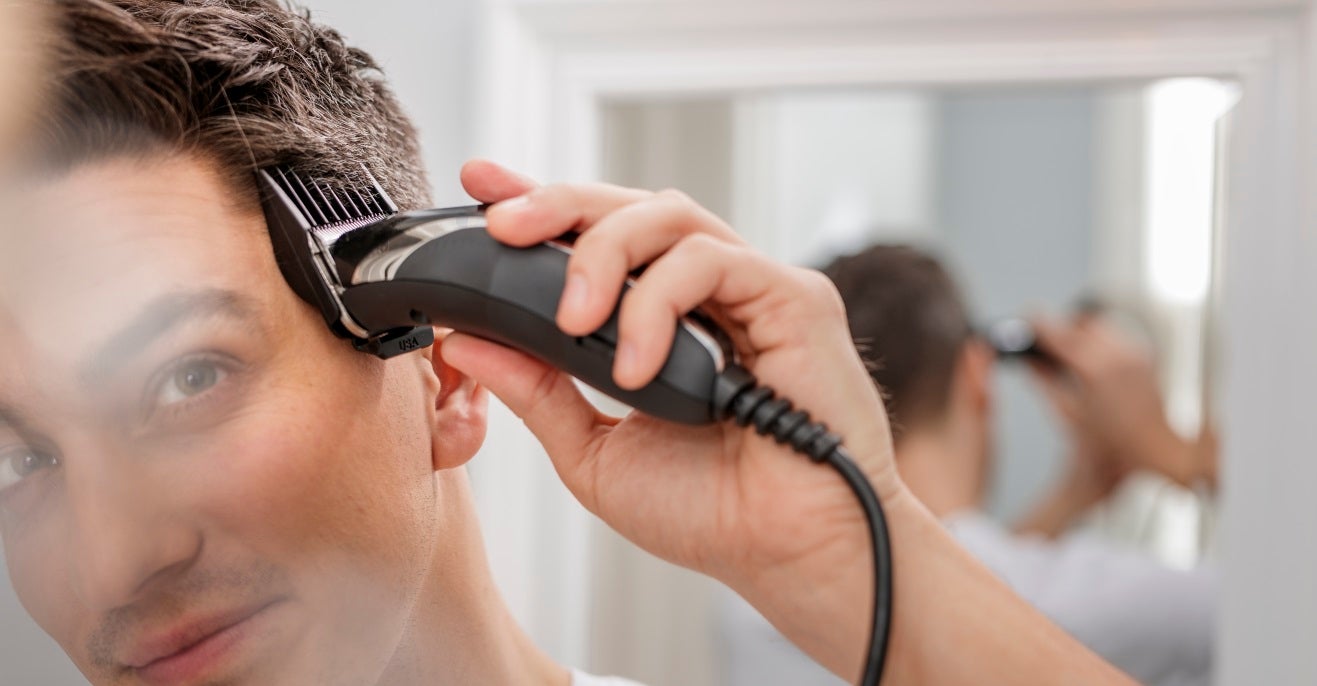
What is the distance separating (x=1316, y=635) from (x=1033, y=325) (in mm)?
382

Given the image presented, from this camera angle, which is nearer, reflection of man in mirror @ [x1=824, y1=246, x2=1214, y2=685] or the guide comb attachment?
the guide comb attachment

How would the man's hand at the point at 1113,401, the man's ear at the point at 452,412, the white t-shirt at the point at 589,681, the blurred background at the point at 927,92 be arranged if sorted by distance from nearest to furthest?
the man's ear at the point at 452,412 < the white t-shirt at the point at 589,681 < the blurred background at the point at 927,92 < the man's hand at the point at 1113,401

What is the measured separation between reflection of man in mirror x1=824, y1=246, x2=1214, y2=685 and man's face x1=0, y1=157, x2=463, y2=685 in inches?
19.3

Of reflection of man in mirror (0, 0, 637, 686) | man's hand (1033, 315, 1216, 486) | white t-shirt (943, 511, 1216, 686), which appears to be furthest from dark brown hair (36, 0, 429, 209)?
man's hand (1033, 315, 1216, 486)

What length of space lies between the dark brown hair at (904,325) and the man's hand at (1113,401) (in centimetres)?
13

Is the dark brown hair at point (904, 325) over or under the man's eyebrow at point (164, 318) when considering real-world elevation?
under

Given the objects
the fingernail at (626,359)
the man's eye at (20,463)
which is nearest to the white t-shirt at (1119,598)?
the fingernail at (626,359)

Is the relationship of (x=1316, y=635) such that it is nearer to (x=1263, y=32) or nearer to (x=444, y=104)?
(x=1263, y=32)

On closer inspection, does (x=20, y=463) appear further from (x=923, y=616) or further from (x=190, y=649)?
(x=923, y=616)

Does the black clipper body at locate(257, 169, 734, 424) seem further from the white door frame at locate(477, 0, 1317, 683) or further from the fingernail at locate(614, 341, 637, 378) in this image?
the white door frame at locate(477, 0, 1317, 683)

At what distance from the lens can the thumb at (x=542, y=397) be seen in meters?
0.43

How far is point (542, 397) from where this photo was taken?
0.47m

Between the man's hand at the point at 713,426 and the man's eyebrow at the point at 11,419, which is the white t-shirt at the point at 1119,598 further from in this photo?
the man's eyebrow at the point at 11,419

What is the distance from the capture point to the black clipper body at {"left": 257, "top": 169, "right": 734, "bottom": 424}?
39 cm
